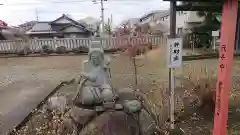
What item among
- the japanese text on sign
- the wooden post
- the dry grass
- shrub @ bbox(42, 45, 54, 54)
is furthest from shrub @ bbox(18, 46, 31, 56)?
the wooden post

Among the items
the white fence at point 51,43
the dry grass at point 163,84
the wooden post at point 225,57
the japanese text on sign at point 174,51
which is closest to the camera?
the wooden post at point 225,57

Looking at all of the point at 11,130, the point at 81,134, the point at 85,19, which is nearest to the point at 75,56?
the point at 11,130

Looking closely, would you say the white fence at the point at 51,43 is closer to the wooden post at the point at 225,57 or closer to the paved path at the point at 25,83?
the paved path at the point at 25,83

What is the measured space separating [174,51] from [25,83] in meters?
6.15

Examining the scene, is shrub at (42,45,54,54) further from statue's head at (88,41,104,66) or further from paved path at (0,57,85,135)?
statue's head at (88,41,104,66)

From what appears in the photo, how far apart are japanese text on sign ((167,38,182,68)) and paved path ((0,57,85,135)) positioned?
10.3 ft

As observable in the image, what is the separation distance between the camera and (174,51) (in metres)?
4.11

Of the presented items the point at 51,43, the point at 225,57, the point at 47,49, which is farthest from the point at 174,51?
the point at 51,43

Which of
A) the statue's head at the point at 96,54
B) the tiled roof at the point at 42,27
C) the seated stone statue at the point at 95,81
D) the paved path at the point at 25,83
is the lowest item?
the paved path at the point at 25,83

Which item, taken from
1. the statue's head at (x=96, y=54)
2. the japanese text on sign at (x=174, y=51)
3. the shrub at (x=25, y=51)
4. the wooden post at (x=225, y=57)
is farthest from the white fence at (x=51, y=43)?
the wooden post at (x=225, y=57)

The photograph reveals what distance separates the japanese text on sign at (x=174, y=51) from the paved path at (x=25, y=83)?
10.3 ft

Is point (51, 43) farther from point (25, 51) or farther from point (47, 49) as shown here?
point (25, 51)

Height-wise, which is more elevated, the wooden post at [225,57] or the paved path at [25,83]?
the wooden post at [225,57]

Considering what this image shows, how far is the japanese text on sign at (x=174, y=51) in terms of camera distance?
410cm
